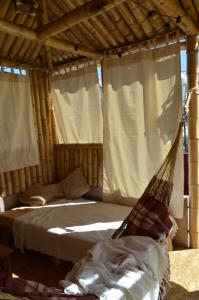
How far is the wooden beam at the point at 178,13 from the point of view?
82.0 inches

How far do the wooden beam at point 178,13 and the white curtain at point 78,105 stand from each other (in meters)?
1.39

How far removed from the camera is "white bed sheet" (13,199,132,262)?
8.58 feet

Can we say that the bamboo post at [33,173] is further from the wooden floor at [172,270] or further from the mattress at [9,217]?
the wooden floor at [172,270]

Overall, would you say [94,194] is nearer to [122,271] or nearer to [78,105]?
[78,105]

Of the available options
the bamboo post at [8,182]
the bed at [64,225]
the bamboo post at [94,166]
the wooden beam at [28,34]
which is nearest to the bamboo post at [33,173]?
the bamboo post at [8,182]

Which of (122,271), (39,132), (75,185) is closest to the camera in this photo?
(122,271)

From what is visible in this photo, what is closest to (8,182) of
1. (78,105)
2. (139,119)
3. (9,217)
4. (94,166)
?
(9,217)

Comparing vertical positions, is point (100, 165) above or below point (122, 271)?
above

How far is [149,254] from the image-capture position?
1698mm

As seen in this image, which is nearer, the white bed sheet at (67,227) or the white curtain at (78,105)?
the white bed sheet at (67,227)

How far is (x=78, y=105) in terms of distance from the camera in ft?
12.7

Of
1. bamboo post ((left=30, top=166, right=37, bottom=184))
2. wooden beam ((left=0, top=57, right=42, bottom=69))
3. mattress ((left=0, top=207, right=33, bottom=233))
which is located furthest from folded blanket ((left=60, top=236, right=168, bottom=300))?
wooden beam ((left=0, top=57, right=42, bottom=69))

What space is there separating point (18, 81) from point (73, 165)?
1464mm

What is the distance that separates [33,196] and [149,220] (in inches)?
83.7
